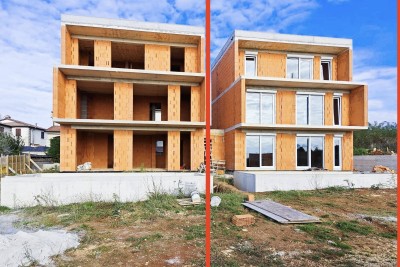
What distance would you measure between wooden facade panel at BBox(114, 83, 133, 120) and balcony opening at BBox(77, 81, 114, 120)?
169 cm

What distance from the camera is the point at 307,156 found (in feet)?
62.5

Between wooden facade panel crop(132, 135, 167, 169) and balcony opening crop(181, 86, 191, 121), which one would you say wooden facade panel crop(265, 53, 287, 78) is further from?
wooden facade panel crop(132, 135, 167, 169)

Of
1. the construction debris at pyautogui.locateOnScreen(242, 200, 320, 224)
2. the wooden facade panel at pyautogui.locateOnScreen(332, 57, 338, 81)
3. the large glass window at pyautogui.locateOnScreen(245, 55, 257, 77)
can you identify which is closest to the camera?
the construction debris at pyautogui.locateOnScreen(242, 200, 320, 224)

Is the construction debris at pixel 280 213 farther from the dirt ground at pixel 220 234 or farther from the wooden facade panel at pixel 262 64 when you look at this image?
the wooden facade panel at pixel 262 64

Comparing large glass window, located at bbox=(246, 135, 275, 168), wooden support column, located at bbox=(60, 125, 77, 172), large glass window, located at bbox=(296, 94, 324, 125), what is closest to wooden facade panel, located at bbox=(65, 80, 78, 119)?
wooden support column, located at bbox=(60, 125, 77, 172)

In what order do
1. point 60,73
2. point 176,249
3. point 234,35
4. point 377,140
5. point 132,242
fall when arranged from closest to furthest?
point 176,249 → point 132,242 → point 60,73 → point 234,35 → point 377,140

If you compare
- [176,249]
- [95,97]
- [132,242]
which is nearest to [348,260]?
[176,249]

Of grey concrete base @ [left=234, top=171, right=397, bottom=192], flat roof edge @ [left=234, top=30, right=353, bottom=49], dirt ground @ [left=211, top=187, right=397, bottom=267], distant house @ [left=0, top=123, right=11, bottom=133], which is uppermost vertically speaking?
flat roof edge @ [left=234, top=30, right=353, bottom=49]

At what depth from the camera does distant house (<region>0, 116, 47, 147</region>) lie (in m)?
45.8

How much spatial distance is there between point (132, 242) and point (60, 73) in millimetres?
13781

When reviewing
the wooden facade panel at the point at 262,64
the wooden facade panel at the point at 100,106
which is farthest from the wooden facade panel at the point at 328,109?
the wooden facade panel at the point at 100,106

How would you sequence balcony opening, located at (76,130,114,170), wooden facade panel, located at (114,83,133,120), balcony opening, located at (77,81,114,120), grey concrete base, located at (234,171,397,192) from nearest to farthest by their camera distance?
grey concrete base, located at (234,171,397,192) < wooden facade panel, located at (114,83,133,120) < balcony opening, located at (76,130,114,170) < balcony opening, located at (77,81,114,120)

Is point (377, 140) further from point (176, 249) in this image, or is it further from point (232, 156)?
point (176, 249)

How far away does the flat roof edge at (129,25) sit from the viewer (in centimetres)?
1638
